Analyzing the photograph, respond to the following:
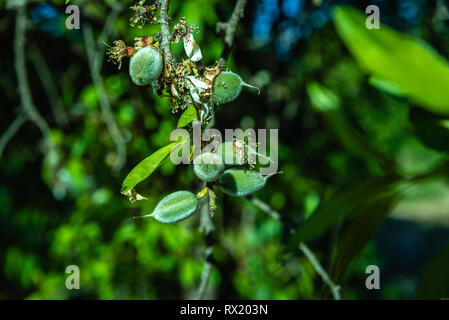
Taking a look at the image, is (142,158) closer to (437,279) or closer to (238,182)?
(238,182)

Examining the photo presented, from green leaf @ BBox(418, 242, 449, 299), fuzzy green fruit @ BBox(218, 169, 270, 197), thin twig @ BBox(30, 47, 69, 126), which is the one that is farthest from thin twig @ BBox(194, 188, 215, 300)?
thin twig @ BBox(30, 47, 69, 126)

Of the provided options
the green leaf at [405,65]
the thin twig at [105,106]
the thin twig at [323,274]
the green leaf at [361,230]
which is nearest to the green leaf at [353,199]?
the green leaf at [361,230]

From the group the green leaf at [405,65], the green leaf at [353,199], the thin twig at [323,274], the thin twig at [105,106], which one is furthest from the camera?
the thin twig at [105,106]

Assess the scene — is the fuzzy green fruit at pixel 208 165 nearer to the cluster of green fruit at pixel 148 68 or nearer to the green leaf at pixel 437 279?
the cluster of green fruit at pixel 148 68

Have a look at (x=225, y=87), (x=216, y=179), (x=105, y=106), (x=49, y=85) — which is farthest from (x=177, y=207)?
(x=49, y=85)
